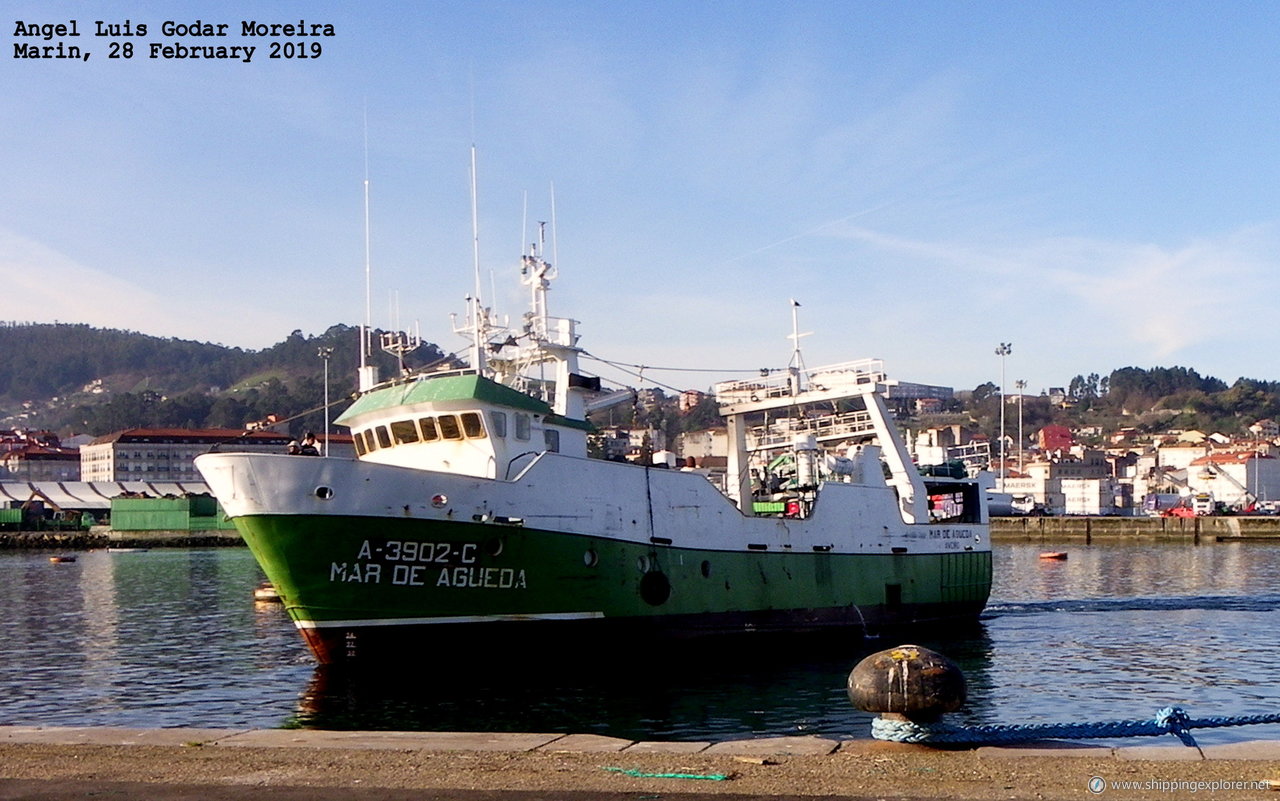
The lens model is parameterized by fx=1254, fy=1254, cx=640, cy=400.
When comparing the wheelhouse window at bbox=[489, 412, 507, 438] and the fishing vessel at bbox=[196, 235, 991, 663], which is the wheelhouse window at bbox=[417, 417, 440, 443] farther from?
the wheelhouse window at bbox=[489, 412, 507, 438]

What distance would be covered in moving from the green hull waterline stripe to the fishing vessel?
0.03 meters

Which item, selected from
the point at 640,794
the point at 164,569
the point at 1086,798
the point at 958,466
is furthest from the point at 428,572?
the point at 164,569

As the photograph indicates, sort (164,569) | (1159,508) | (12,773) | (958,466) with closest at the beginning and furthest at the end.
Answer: (12,773)
(958,466)
(164,569)
(1159,508)

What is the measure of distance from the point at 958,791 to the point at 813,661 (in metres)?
17.1

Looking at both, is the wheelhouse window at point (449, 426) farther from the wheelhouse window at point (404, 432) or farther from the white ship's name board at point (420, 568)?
the white ship's name board at point (420, 568)

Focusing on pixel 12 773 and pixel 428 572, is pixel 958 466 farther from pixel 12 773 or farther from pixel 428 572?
pixel 12 773

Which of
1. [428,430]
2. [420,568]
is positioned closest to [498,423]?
[428,430]

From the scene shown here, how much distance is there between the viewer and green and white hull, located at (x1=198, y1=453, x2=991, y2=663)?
2173cm

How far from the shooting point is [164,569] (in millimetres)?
67875

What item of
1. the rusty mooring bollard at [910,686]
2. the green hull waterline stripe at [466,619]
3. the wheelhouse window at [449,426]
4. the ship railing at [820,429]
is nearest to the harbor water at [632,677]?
the green hull waterline stripe at [466,619]

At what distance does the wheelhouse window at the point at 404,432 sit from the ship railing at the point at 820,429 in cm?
1111

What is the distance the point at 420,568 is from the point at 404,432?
4.17 meters

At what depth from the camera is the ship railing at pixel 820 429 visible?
34000 millimetres

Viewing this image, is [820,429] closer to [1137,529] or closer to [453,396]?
Result: [453,396]
